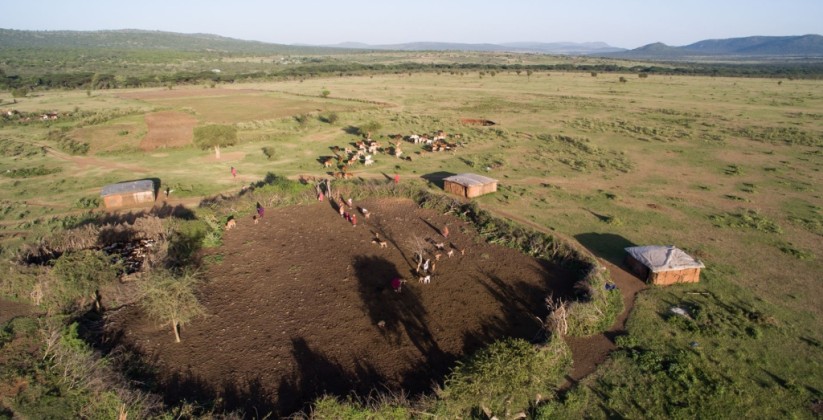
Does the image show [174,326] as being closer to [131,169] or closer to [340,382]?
[340,382]

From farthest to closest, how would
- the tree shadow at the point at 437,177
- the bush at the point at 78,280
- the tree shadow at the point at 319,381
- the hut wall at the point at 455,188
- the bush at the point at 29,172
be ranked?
the bush at the point at 29,172 < the tree shadow at the point at 437,177 < the hut wall at the point at 455,188 < the bush at the point at 78,280 < the tree shadow at the point at 319,381

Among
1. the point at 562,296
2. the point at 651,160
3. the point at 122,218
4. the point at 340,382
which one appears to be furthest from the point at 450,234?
the point at 651,160

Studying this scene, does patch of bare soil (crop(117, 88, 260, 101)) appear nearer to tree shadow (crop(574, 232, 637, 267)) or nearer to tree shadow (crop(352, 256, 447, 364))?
tree shadow (crop(352, 256, 447, 364))

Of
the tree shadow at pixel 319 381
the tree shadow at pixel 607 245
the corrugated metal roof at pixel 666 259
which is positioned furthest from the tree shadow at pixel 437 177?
the tree shadow at pixel 319 381

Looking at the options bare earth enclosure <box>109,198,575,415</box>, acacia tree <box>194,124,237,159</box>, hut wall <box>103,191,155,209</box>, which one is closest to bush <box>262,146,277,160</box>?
acacia tree <box>194,124,237,159</box>

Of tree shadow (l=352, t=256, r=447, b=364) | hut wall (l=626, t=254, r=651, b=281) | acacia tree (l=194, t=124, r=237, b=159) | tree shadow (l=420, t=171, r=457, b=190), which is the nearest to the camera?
tree shadow (l=352, t=256, r=447, b=364)

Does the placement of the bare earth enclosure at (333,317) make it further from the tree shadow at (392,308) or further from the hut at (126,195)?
the hut at (126,195)
